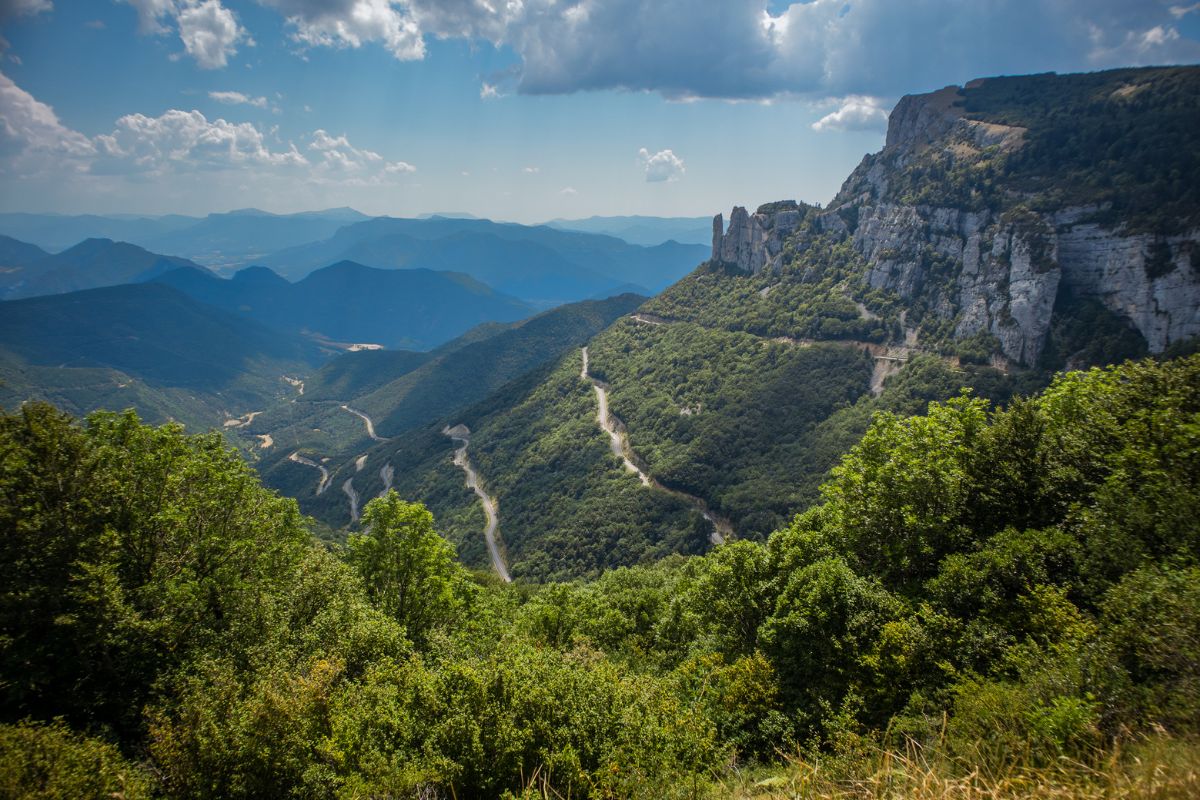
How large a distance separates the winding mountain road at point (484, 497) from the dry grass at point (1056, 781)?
82417 millimetres

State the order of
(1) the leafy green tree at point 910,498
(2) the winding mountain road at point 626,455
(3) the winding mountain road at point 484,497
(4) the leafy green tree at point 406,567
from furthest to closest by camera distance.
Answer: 1. (3) the winding mountain road at point 484,497
2. (2) the winding mountain road at point 626,455
3. (4) the leafy green tree at point 406,567
4. (1) the leafy green tree at point 910,498

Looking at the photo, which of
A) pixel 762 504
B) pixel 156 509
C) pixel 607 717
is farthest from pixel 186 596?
pixel 762 504

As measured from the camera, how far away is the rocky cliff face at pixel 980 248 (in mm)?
88062

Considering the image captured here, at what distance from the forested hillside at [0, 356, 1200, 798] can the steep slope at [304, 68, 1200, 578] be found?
70391 millimetres

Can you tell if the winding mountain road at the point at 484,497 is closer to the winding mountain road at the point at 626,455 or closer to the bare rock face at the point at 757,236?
the winding mountain road at the point at 626,455

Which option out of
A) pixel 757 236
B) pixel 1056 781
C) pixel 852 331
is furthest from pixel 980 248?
pixel 1056 781

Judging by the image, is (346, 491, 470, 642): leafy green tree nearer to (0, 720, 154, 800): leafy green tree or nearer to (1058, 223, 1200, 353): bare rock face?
(0, 720, 154, 800): leafy green tree

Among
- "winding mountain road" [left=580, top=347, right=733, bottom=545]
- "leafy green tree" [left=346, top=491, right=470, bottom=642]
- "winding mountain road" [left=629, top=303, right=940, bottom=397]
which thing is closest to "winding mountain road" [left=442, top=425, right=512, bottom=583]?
"winding mountain road" [left=580, top=347, right=733, bottom=545]

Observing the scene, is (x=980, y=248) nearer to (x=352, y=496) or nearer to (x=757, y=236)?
(x=757, y=236)

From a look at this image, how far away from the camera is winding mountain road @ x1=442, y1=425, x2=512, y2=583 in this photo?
10884 centimetres

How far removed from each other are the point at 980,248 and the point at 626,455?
91.2 metres

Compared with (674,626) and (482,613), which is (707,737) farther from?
(482,613)

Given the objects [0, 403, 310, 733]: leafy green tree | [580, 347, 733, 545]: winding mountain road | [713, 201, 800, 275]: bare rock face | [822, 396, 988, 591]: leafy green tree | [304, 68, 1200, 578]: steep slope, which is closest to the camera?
[0, 403, 310, 733]: leafy green tree

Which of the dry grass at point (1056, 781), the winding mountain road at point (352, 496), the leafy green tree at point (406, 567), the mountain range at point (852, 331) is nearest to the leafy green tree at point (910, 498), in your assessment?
the dry grass at point (1056, 781)
